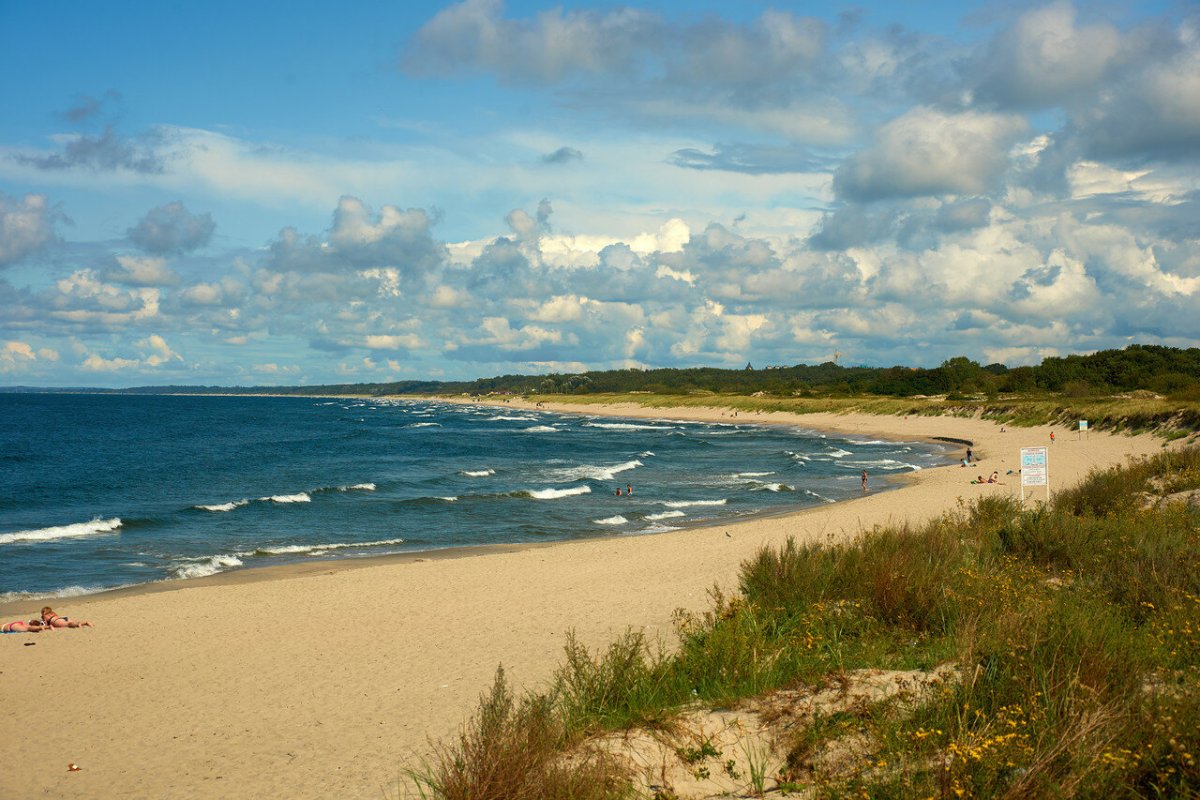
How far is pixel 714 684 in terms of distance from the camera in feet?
22.2

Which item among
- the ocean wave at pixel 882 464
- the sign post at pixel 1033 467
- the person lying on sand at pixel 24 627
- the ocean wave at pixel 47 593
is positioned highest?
the sign post at pixel 1033 467

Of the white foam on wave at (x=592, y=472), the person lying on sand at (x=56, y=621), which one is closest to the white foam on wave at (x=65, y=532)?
the person lying on sand at (x=56, y=621)

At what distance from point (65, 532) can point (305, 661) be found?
19069mm

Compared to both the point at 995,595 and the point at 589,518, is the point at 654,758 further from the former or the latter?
the point at 589,518

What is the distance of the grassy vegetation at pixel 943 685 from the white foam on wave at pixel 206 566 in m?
14.6

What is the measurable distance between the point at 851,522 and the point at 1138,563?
13.2 m

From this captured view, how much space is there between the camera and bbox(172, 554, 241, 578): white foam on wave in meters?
19.9

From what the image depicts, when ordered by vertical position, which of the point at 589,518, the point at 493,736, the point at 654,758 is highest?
the point at 493,736

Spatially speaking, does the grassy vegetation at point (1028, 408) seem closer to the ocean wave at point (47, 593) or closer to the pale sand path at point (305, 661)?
the pale sand path at point (305, 661)

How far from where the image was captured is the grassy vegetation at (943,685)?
15.0 feet

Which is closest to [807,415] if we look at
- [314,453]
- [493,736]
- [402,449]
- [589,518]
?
[402,449]

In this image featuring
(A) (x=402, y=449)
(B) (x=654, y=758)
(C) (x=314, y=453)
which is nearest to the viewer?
(B) (x=654, y=758)

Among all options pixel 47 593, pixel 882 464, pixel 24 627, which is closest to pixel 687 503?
pixel 882 464

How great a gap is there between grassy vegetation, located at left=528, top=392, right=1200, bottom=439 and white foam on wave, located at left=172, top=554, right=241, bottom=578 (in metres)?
41.4
